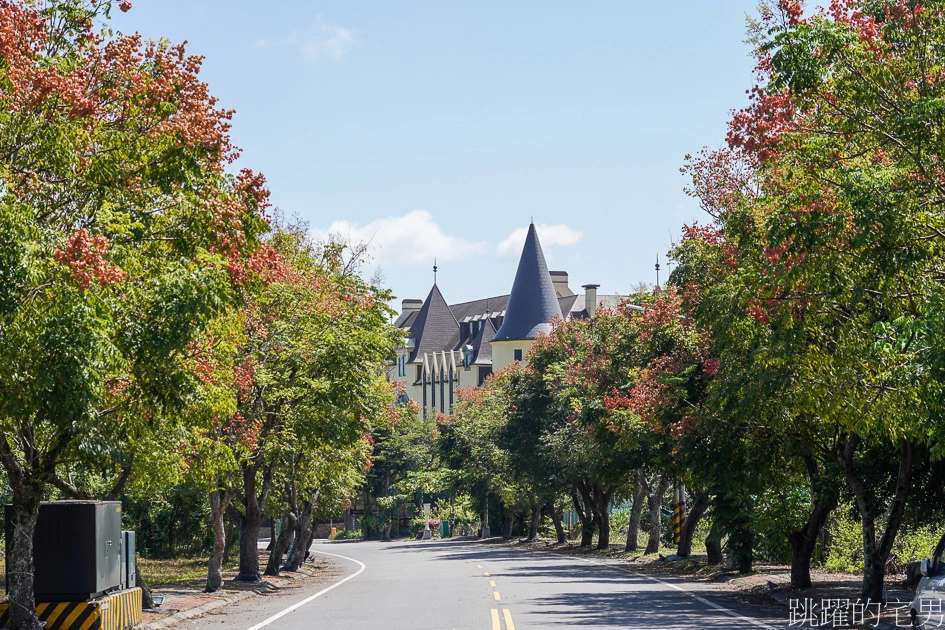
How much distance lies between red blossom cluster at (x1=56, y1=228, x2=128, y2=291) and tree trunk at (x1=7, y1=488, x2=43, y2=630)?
5.60 m

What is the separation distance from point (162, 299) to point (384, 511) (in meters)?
81.2

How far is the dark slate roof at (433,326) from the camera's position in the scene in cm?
12569

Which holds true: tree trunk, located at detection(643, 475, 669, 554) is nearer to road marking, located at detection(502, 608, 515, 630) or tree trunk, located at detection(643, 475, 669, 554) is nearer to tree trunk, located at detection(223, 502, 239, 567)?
tree trunk, located at detection(223, 502, 239, 567)

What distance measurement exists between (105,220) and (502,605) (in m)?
11.6

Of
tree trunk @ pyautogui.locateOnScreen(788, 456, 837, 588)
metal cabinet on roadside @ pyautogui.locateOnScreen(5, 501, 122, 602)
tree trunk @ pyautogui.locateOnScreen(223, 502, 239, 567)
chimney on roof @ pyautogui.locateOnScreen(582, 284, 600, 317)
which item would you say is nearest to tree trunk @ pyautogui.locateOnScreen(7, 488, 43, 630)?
metal cabinet on roadside @ pyautogui.locateOnScreen(5, 501, 122, 602)

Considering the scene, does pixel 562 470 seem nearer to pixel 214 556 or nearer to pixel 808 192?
pixel 214 556

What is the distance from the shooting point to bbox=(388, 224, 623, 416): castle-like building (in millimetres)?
105312

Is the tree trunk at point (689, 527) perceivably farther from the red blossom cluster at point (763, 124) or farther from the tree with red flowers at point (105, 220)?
the tree with red flowers at point (105, 220)

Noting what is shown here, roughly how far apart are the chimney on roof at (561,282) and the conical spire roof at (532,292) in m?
16.9

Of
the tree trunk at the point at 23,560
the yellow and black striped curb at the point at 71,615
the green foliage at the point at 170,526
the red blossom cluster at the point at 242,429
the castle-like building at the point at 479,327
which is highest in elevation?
the castle-like building at the point at 479,327

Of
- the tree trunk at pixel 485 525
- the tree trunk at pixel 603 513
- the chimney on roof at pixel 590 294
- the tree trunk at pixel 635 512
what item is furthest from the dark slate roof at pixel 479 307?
the tree trunk at pixel 635 512

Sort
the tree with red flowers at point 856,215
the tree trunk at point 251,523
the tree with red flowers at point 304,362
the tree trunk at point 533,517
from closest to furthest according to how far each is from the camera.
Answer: the tree with red flowers at point 856,215, the tree with red flowers at point 304,362, the tree trunk at point 251,523, the tree trunk at point 533,517

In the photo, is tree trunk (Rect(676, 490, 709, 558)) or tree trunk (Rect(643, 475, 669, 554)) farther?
tree trunk (Rect(643, 475, 669, 554))

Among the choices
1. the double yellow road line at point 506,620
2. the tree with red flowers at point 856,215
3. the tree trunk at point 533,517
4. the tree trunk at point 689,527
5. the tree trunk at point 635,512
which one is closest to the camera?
the tree with red flowers at point 856,215
